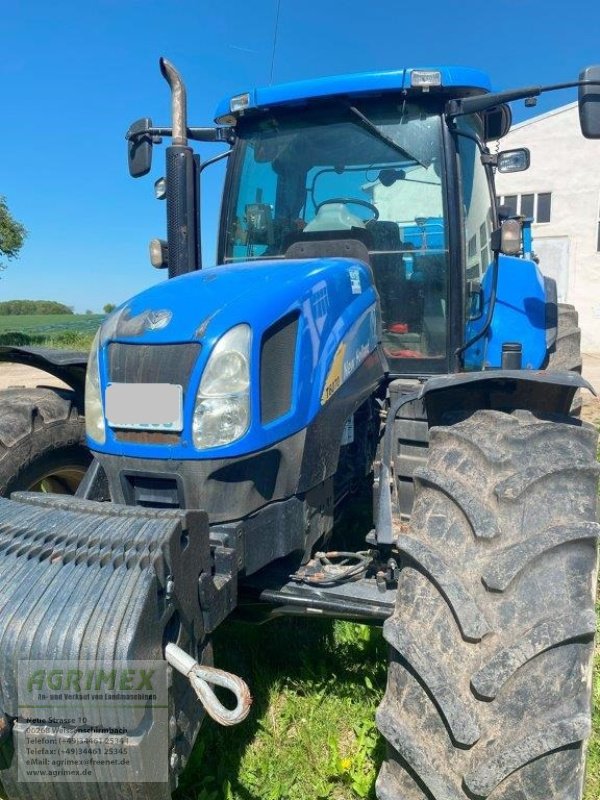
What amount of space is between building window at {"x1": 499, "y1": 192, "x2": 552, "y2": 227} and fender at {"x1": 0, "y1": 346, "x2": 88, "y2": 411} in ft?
53.4

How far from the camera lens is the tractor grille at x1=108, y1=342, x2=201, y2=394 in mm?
2119

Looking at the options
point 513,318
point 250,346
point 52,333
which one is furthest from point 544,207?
point 52,333

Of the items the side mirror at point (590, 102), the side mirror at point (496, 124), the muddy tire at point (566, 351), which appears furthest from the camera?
the muddy tire at point (566, 351)

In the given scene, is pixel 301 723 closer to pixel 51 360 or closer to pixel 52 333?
pixel 51 360

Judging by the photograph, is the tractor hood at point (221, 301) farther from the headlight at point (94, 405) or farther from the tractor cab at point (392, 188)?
the tractor cab at point (392, 188)

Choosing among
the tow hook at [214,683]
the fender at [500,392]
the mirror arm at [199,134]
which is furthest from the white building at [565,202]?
the tow hook at [214,683]

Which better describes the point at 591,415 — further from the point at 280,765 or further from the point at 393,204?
the point at 280,765

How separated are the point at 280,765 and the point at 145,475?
1204mm

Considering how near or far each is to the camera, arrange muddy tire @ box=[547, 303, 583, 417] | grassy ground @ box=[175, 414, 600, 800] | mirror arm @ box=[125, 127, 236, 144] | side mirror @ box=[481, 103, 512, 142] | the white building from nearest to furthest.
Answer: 1. grassy ground @ box=[175, 414, 600, 800]
2. mirror arm @ box=[125, 127, 236, 144]
3. side mirror @ box=[481, 103, 512, 142]
4. muddy tire @ box=[547, 303, 583, 417]
5. the white building

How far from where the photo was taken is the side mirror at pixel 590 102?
260 cm

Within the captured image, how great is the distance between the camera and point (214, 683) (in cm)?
171

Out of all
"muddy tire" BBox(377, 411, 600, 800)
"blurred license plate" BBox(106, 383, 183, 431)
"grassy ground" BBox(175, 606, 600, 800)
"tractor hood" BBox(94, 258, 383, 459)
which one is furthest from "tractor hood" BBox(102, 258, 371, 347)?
"grassy ground" BBox(175, 606, 600, 800)

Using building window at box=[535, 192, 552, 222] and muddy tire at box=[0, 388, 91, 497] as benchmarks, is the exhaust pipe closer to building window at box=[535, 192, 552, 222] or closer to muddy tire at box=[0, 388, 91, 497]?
muddy tire at box=[0, 388, 91, 497]

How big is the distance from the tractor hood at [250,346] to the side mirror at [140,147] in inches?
43.1
